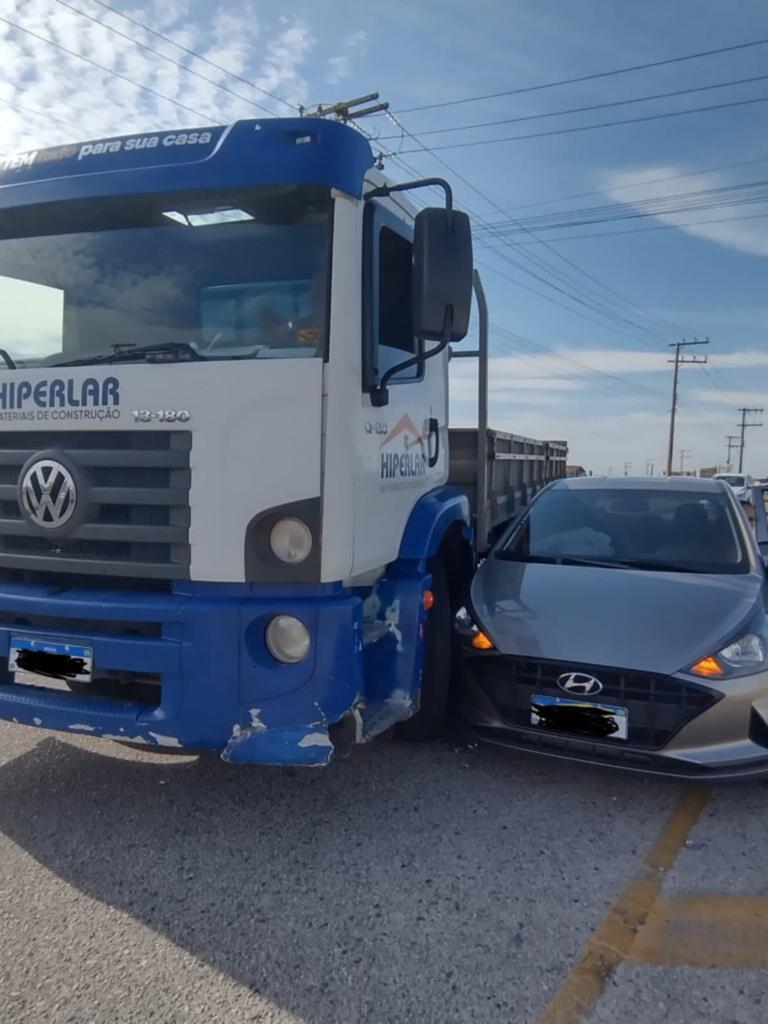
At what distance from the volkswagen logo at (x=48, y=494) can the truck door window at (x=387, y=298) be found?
4.28 ft

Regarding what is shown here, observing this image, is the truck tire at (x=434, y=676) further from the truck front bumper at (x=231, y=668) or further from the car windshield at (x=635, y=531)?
the truck front bumper at (x=231, y=668)

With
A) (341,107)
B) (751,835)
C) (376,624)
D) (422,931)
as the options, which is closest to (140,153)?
(376,624)

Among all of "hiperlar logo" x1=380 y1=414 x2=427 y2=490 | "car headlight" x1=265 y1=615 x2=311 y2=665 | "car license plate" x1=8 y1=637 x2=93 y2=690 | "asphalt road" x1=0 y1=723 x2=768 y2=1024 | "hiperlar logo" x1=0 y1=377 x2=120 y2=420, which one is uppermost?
"hiperlar logo" x1=0 y1=377 x2=120 y2=420

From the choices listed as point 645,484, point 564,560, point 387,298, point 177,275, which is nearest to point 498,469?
point 645,484

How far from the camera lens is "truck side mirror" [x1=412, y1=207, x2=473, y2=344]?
3.28 meters

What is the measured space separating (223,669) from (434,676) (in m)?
1.52

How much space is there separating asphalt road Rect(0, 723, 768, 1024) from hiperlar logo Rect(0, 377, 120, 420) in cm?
178

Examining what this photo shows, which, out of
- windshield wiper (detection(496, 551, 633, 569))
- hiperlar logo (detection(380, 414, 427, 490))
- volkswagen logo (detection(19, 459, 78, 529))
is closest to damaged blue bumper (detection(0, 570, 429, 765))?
volkswagen logo (detection(19, 459, 78, 529))

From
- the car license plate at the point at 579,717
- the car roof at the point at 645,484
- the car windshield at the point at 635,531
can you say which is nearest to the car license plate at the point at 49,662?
the car license plate at the point at 579,717

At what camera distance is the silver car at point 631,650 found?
3631 millimetres

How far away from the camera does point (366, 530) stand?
11.3 feet

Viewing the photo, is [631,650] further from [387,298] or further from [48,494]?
[48,494]

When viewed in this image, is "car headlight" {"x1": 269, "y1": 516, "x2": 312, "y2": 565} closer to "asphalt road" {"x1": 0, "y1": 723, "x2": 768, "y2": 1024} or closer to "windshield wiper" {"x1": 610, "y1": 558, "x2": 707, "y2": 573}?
"asphalt road" {"x1": 0, "y1": 723, "x2": 768, "y2": 1024}

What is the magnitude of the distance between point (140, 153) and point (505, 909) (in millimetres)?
Answer: 3327
